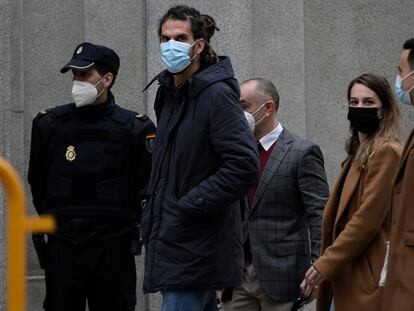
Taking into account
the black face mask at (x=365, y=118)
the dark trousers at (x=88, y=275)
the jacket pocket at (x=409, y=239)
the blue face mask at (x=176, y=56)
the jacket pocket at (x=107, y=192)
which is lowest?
the dark trousers at (x=88, y=275)

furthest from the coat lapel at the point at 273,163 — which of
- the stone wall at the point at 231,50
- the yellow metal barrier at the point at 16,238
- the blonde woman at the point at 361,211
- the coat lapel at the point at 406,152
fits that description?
the yellow metal barrier at the point at 16,238

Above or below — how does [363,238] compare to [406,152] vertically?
below

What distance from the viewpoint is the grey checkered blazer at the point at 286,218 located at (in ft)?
22.6

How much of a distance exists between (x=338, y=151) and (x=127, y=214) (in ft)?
11.1

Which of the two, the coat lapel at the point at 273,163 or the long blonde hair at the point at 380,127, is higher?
the long blonde hair at the point at 380,127

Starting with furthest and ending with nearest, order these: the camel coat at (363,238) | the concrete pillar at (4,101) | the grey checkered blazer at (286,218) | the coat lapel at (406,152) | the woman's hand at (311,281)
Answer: the concrete pillar at (4,101), the grey checkered blazer at (286,218), the woman's hand at (311,281), the camel coat at (363,238), the coat lapel at (406,152)

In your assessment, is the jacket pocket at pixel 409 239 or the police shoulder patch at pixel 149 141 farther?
the police shoulder patch at pixel 149 141

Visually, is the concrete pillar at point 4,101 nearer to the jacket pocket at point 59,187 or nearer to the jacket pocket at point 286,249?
the jacket pocket at point 59,187

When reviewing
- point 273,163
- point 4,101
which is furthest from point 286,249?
point 4,101

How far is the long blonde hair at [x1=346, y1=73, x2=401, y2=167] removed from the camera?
6.27 m

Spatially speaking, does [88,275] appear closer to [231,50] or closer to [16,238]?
[231,50]

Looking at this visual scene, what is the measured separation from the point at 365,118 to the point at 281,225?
3.08ft

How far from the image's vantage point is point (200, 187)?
596 centimetres

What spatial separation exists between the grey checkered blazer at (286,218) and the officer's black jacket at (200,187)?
75cm
